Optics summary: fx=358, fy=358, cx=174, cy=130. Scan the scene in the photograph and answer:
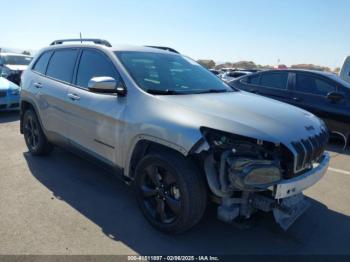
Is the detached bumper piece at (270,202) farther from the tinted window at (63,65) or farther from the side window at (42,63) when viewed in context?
the side window at (42,63)

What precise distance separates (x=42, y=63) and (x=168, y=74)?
2403 millimetres

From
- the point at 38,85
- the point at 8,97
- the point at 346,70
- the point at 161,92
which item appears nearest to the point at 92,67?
the point at 161,92

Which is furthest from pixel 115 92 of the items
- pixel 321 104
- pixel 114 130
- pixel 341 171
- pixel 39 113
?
pixel 321 104

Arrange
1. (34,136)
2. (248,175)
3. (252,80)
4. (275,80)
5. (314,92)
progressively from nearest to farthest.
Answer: (248,175) → (34,136) → (314,92) → (275,80) → (252,80)

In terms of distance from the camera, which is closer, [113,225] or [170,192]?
[170,192]

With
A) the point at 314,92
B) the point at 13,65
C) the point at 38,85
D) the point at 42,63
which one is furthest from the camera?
the point at 13,65

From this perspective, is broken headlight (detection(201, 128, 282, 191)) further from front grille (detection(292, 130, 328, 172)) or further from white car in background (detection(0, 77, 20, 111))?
white car in background (detection(0, 77, 20, 111))

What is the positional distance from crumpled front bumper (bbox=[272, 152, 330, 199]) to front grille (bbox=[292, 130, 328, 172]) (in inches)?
2.9

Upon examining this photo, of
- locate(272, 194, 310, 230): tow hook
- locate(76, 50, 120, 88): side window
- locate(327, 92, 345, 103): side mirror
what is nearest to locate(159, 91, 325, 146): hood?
locate(272, 194, 310, 230): tow hook

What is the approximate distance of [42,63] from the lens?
5551 millimetres

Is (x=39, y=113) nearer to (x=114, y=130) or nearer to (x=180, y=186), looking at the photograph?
(x=114, y=130)

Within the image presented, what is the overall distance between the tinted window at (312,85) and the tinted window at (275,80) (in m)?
0.31

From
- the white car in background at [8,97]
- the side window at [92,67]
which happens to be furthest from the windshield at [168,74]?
the white car in background at [8,97]

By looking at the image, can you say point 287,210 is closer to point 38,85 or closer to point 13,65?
point 38,85
